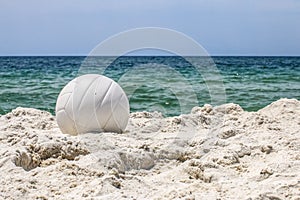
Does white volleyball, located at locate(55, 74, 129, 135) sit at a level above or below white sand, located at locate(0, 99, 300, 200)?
above

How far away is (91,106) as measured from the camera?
5.26 meters

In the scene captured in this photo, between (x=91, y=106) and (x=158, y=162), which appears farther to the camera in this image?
(x=91, y=106)

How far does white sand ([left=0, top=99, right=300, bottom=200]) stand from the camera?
12.4 feet

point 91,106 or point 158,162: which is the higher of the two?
point 91,106

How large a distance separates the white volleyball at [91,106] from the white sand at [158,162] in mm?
194

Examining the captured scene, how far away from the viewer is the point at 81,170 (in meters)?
4.20

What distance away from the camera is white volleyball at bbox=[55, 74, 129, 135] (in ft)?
17.3

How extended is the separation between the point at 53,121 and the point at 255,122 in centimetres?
271

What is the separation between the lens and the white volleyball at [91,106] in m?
5.29

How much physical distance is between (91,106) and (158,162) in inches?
39.7

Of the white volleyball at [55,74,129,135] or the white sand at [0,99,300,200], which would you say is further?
the white volleyball at [55,74,129,135]

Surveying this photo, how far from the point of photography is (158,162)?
4.78 metres

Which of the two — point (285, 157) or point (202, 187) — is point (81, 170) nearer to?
point (202, 187)

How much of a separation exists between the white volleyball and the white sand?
0.19 metres
